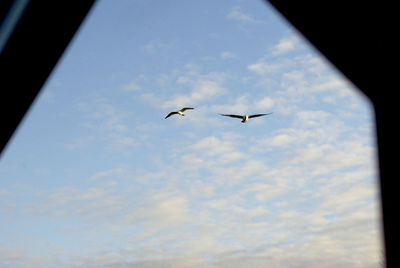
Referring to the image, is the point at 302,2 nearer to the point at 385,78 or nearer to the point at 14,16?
the point at 385,78

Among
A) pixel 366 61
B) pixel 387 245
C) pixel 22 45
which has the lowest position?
pixel 387 245

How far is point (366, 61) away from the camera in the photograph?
216cm

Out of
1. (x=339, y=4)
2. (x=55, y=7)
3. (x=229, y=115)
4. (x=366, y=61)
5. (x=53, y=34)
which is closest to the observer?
(x=55, y=7)

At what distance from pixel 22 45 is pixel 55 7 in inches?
8.4

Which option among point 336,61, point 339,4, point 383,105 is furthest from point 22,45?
point 383,105

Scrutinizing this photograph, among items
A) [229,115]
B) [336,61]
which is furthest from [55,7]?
[229,115]

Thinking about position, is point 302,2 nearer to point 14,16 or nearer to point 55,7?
point 55,7

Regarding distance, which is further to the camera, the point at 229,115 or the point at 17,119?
the point at 229,115

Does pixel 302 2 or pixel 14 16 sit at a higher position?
pixel 302 2

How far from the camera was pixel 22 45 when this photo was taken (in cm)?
163

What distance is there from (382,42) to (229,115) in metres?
10.9

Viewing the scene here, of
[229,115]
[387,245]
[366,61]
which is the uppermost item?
[229,115]

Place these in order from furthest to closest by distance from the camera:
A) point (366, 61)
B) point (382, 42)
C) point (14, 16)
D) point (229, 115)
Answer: point (229, 115) → point (366, 61) → point (382, 42) → point (14, 16)

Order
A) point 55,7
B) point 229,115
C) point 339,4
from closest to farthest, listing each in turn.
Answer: point 55,7 → point 339,4 → point 229,115
